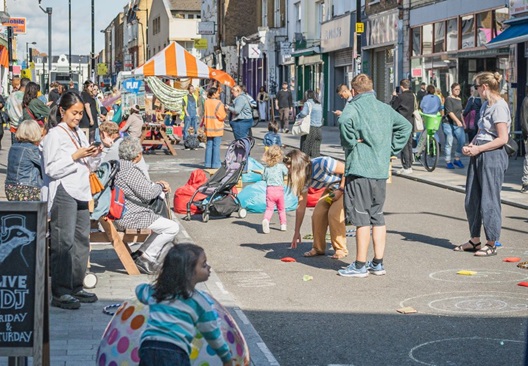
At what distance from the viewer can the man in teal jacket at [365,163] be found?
9617 millimetres

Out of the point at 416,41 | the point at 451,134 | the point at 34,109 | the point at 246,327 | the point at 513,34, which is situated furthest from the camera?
the point at 416,41

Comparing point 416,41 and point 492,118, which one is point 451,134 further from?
point 416,41

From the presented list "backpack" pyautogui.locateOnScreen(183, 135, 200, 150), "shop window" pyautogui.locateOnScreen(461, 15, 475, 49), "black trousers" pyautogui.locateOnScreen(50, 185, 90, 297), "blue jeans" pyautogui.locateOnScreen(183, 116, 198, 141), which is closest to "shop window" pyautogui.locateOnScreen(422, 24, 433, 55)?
"shop window" pyautogui.locateOnScreen(461, 15, 475, 49)

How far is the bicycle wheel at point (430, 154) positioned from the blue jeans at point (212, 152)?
435 cm

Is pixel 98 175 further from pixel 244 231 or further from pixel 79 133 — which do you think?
pixel 244 231

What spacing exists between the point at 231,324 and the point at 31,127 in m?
6.69

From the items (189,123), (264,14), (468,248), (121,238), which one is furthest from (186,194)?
(264,14)

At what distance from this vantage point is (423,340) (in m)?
7.29

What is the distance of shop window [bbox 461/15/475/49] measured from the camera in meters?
28.4

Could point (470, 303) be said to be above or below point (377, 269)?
below

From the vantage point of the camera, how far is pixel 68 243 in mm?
8164

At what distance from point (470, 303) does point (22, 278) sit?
427cm

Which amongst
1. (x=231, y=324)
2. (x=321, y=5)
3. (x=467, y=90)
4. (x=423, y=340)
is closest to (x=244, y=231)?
(x=423, y=340)

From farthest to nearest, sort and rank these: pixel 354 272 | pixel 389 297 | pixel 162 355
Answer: pixel 354 272 → pixel 389 297 → pixel 162 355
